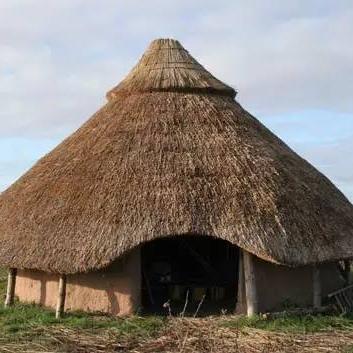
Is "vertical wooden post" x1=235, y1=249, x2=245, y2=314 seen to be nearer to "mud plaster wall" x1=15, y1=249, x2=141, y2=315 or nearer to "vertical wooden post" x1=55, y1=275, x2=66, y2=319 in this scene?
"mud plaster wall" x1=15, y1=249, x2=141, y2=315

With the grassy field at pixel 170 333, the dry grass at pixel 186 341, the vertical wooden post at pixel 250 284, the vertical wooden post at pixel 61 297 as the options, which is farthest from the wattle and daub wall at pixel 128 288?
the dry grass at pixel 186 341

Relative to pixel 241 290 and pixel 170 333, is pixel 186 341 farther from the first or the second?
pixel 241 290

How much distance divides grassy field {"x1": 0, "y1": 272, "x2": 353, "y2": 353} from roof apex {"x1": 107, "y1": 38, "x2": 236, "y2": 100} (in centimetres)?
548

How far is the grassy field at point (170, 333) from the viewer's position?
10.8 metres

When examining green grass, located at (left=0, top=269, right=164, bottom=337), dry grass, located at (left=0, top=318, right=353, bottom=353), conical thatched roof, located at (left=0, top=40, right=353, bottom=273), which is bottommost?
dry grass, located at (left=0, top=318, right=353, bottom=353)

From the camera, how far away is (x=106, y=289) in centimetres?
1381

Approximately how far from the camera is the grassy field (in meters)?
10.8

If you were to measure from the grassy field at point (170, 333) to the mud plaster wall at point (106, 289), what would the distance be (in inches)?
13.8

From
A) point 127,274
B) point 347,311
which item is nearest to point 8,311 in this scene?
point 127,274

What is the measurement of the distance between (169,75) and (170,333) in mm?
6861

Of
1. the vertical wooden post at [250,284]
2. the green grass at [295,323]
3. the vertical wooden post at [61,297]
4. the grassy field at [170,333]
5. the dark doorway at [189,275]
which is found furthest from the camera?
the dark doorway at [189,275]

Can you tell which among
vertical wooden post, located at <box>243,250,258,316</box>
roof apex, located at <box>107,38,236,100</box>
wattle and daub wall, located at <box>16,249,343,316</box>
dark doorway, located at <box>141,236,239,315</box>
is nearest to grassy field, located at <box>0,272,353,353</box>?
vertical wooden post, located at <box>243,250,258,316</box>

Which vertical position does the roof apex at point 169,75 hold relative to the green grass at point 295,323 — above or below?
above

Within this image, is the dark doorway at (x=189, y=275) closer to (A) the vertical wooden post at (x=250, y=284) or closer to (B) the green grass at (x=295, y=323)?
(A) the vertical wooden post at (x=250, y=284)
